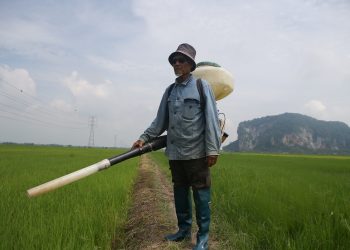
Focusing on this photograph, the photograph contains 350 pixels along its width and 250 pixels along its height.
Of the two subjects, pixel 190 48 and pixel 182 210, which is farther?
pixel 182 210

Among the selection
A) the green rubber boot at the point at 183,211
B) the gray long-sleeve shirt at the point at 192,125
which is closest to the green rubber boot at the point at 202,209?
the green rubber boot at the point at 183,211

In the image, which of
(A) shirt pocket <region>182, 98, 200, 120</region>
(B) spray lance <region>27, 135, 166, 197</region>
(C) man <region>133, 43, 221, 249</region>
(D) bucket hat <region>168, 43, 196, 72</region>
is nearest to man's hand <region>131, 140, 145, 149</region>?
(B) spray lance <region>27, 135, 166, 197</region>

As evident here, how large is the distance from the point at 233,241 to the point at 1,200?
235 cm

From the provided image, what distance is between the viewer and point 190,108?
9.46 ft

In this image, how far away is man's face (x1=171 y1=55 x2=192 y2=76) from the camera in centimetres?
297

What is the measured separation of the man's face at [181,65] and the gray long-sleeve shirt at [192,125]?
0.27ft

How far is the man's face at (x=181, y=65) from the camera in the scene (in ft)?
9.74

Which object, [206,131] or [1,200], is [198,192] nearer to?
[206,131]

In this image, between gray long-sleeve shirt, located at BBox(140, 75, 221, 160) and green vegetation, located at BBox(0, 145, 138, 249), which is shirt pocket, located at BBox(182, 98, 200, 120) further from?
green vegetation, located at BBox(0, 145, 138, 249)

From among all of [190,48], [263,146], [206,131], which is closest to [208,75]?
[190,48]

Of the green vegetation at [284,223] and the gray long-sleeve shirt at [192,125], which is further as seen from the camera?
the gray long-sleeve shirt at [192,125]

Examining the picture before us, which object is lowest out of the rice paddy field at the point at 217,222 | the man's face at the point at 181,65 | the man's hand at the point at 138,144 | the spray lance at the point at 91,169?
the rice paddy field at the point at 217,222

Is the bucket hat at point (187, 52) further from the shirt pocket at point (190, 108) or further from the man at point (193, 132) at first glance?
the shirt pocket at point (190, 108)

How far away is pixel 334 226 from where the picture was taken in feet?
8.71
